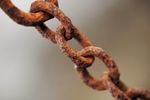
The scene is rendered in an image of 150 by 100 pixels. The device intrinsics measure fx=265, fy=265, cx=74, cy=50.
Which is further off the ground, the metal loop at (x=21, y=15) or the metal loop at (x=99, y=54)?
the metal loop at (x=21, y=15)

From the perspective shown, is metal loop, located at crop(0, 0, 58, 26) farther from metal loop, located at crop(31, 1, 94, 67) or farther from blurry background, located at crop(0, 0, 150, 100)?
blurry background, located at crop(0, 0, 150, 100)

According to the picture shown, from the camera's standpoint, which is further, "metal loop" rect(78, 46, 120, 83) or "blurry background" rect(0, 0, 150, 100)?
"blurry background" rect(0, 0, 150, 100)

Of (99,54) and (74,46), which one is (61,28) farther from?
(74,46)

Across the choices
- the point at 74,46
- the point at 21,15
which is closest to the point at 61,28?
the point at 21,15

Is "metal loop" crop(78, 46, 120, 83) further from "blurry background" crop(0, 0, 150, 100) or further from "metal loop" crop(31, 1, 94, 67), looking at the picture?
"blurry background" crop(0, 0, 150, 100)

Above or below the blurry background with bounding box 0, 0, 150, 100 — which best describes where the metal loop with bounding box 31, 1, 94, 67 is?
below

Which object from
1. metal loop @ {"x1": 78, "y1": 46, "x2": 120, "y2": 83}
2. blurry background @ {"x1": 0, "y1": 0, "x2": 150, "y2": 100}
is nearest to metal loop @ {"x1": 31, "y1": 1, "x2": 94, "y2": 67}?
metal loop @ {"x1": 78, "y1": 46, "x2": 120, "y2": 83}

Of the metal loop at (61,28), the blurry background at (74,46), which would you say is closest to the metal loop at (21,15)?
the metal loop at (61,28)

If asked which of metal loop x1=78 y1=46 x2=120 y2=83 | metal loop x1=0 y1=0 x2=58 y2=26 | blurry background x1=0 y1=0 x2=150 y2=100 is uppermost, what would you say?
blurry background x1=0 y1=0 x2=150 y2=100

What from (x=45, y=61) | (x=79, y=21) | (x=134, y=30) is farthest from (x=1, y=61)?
(x=134, y=30)

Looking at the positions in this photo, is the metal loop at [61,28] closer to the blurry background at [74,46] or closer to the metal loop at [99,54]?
the metal loop at [99,54]
